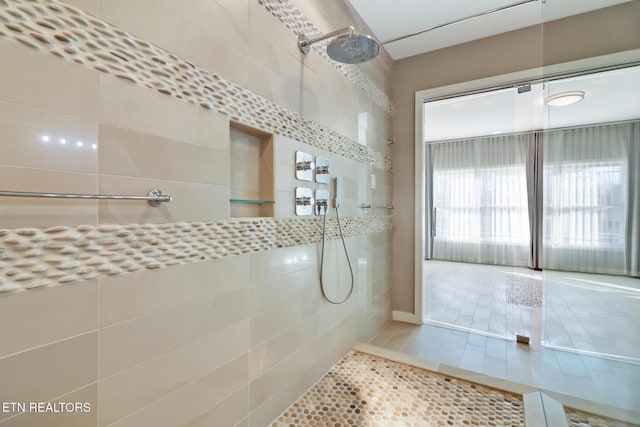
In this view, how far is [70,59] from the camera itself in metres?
0.75

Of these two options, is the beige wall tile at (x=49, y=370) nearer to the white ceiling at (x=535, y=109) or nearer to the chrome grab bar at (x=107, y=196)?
the chrome grab bar at (x=107, y=196)

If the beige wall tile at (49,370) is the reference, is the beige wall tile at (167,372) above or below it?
below

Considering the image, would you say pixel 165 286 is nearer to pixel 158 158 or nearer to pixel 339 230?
pixel 158 158

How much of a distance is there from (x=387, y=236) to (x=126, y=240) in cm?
238

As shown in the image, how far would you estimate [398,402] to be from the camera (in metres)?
1.57

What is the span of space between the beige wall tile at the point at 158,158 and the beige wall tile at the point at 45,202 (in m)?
0.08

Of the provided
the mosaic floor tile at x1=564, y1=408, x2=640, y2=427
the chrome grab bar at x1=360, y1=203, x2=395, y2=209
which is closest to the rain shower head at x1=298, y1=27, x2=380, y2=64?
the chrome grab bar at x1=360, y1=203, x2=395, y2=209

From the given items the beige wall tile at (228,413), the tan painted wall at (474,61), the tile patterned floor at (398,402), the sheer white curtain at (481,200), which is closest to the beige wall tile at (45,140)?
the beige wall tile at (228,413)

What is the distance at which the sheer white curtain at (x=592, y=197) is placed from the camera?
4.76ft

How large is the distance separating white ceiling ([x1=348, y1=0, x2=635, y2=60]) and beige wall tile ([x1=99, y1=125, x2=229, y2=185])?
6.19ft

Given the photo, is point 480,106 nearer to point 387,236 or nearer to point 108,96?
point 387,236

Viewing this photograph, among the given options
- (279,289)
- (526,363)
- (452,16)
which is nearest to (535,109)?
(452,16)

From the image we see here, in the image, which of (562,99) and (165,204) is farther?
(562,99)

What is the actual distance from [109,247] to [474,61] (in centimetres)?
312
